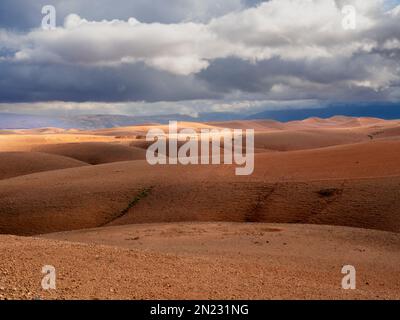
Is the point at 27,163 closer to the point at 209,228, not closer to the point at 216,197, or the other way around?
the point at 216,197

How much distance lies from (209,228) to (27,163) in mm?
34521

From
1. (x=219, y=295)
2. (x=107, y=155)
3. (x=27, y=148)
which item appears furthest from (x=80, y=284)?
(x=27, y=148)

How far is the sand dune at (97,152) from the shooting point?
70188 mm

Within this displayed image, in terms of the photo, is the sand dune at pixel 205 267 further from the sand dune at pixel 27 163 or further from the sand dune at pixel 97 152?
the sand dune at pixel 97 152

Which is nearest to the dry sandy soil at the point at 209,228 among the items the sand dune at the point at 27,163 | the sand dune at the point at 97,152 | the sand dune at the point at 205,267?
the sand dune at the point at 205,267

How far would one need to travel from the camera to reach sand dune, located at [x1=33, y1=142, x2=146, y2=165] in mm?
70188

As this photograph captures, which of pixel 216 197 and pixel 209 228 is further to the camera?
pixel 216 197

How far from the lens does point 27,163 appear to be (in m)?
54.2

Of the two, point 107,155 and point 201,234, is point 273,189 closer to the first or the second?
point 201,234

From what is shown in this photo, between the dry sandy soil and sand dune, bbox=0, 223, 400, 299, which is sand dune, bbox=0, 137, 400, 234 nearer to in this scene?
the dry sandy soil

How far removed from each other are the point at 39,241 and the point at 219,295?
274 inches

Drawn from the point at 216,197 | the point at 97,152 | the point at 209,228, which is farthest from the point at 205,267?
the point at 97,152

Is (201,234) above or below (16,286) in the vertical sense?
below

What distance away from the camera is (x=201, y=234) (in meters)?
23.4
